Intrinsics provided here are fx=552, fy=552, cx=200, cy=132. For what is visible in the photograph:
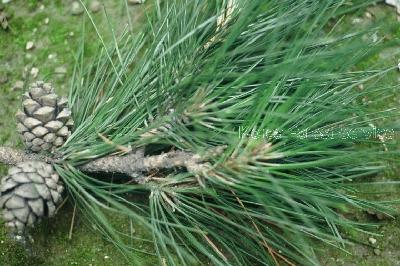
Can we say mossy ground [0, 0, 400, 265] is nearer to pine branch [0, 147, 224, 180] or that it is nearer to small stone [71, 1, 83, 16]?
small stone [71, 1, 83, 16]

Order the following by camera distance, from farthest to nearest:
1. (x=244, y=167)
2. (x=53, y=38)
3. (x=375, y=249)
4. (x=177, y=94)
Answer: (x=53, y=38) → (x=375, y=249) → (x=177, y=94) → (x=244, y=167)

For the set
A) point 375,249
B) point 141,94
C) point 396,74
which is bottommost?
point 375,249

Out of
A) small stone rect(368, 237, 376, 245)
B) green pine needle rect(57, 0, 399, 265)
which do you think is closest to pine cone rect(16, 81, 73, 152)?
green pine needle rect(57, 0, 399, 265)

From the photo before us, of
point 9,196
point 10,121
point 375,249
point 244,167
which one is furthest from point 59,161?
point 375,249

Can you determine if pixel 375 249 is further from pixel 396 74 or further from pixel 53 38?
pixel 53 38

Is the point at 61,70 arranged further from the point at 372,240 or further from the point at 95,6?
the point at 372,240

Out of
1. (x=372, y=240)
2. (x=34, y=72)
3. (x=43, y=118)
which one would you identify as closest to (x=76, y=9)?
(x=34, y=72)

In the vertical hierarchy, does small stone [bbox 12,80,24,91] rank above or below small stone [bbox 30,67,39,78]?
below
